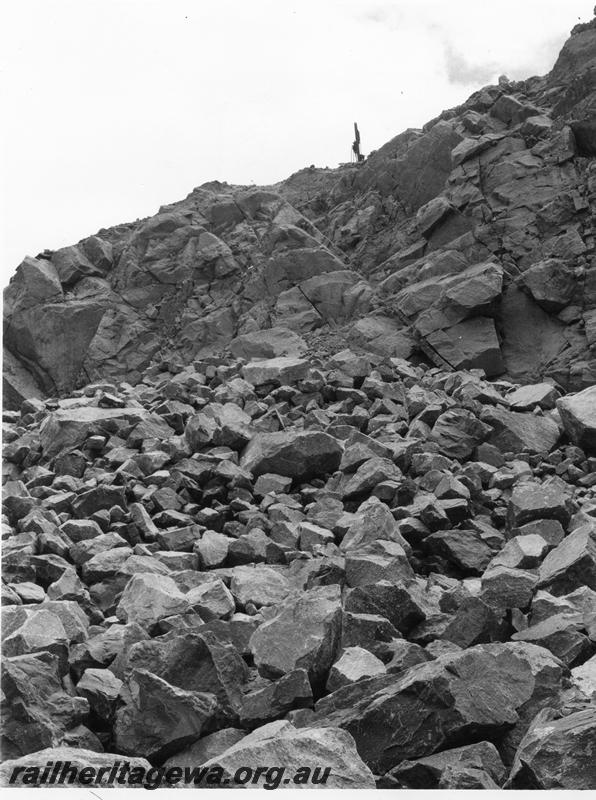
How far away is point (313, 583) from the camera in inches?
272

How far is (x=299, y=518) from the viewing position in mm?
9219

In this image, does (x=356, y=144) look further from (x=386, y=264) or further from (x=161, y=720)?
(x=161, y=720)

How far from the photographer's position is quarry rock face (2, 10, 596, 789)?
14.9 feet

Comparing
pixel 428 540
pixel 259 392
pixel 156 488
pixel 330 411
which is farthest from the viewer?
pixel 259 392

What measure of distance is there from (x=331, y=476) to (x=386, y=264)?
12.4 m

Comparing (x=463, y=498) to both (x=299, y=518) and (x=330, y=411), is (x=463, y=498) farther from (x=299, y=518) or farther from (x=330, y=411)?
(x=330, y=411)

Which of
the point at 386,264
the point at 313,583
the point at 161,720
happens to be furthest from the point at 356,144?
the point at 161,720

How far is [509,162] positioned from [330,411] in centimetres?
1141

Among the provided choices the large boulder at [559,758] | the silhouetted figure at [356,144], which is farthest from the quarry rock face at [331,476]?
the silhouetted figure at [356,144]

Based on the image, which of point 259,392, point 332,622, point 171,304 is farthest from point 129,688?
point 171,304

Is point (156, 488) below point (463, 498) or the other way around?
the other way around

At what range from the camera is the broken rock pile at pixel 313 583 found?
4312mm

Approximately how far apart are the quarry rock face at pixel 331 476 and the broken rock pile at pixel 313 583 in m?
0.02

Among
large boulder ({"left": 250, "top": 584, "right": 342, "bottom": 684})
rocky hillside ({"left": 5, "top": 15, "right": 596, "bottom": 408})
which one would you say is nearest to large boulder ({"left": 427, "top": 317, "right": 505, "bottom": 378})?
rocky hillside ({"left": 5, "top": 15, "right": 596, "bottom": 408})
